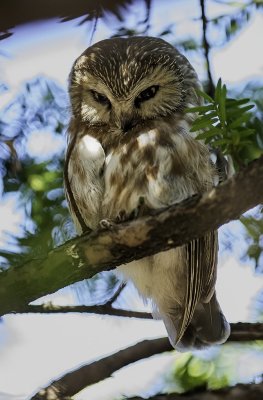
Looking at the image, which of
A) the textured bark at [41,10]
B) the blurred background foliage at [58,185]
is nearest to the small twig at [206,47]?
the blurred background foliage at [58,185]

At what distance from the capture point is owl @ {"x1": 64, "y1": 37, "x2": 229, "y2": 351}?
180 centimetres

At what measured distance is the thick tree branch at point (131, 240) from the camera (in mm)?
1048

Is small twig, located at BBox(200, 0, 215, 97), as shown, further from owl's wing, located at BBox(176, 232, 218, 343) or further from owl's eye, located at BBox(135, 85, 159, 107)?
owl's wing, located at BBox(176, 232, 218, 343)

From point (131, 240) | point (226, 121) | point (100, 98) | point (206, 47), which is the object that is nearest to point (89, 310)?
point (131, 240)

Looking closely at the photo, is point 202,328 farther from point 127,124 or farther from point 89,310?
point 127,124

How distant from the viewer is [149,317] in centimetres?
211

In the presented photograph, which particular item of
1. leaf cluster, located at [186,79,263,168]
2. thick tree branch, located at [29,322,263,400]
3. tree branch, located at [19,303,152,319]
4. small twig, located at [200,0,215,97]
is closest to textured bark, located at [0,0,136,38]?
leaf cluster, located at [186,79,263,168]

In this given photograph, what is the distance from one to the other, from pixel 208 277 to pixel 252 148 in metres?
0.75

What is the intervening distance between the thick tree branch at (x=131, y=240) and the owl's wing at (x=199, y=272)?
0.59 meters

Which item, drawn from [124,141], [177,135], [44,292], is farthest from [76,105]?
[44,292]

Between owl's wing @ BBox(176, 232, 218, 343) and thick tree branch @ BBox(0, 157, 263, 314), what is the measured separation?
0.59 m

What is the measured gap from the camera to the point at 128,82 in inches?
77.7

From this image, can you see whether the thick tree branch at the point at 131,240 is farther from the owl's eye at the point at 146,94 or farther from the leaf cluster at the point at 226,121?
the owl's eye at the point at 146,94

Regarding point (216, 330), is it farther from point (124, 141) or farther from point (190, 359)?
point (124, 141)
